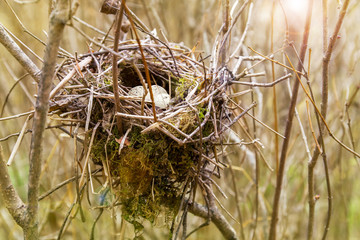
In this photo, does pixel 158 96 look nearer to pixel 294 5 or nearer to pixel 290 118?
pixel 290 118

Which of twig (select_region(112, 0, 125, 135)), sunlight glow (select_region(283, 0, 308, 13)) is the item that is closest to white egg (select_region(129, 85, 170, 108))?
twig (select_region(112, 0, 125, 135))

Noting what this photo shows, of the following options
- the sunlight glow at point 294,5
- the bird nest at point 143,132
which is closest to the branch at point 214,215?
the bird nest at point 143,132

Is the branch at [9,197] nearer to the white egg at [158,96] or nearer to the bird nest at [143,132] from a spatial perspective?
the bird nest at [143,132]

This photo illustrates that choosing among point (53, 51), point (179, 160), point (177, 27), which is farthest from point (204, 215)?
point (177, 27)

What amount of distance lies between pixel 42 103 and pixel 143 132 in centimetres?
28

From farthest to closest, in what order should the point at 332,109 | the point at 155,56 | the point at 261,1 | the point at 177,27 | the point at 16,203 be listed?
the point at 177,27
the point at 332,109
the point at 261,1
the point at 155,56
the point at 16,203

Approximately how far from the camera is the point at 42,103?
27.1 inches

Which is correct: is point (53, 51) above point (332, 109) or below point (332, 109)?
above

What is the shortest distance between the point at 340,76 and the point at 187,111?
208 centimetres

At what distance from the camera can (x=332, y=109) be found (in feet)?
7.53

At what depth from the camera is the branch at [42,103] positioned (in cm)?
63

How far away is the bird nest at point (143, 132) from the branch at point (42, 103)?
0.19m

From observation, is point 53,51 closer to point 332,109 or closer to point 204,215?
point 204,215

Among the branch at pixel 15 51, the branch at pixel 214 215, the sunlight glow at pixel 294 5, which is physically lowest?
the branch at pixel 214 215
